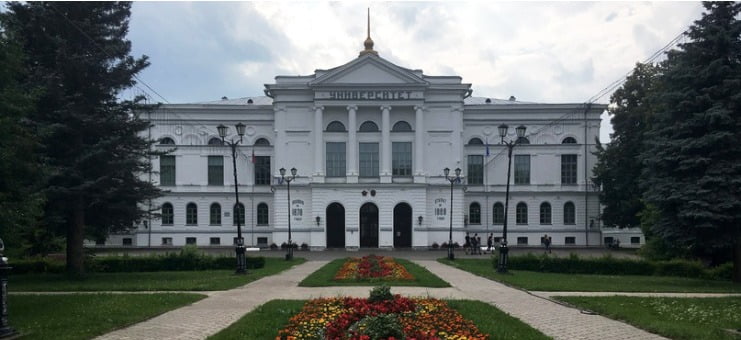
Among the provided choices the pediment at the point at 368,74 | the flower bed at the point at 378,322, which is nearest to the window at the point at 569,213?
the pediment at the point at 368,74

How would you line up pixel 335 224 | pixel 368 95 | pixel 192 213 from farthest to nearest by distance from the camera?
1. pixel 192 213
2. pixel 335 224
3. pixel 368 95

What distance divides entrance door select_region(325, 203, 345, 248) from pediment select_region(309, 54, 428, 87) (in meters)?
11.1

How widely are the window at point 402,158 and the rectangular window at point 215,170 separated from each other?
1712 cm

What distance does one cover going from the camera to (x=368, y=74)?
51.1 metres

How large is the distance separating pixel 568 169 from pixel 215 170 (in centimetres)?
3435

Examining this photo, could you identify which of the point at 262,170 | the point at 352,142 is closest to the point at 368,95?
the point at 352,142

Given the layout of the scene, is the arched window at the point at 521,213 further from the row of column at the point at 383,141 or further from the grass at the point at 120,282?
the grass at the point at 120,282

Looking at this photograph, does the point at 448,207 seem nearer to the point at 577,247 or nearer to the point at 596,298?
the point at 577,247

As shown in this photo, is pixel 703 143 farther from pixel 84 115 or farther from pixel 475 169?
pixel 475 169

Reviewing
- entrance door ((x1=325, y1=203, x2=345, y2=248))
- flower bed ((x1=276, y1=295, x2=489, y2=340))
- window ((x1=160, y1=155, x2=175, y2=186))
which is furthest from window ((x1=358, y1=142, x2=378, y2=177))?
flower bed ((x1=276, y1=295, x2=489, y2=340))

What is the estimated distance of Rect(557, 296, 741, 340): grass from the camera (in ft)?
37.2

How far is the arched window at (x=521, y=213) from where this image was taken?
5612 cm

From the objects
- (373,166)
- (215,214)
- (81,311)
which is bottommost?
(81,311)

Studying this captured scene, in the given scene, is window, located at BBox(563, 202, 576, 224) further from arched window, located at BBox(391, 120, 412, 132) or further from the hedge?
the hedge
